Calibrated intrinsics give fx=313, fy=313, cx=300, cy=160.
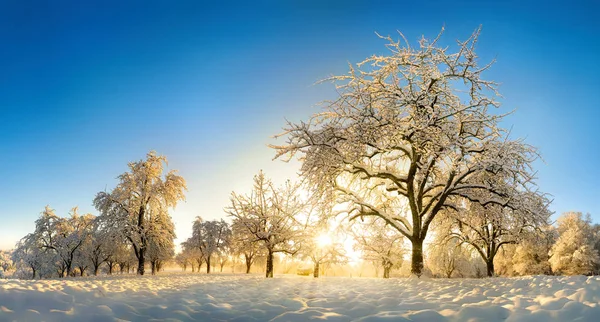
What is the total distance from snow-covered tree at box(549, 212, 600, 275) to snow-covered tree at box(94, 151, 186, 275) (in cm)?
4610

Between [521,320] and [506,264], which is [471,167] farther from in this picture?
[506,264]

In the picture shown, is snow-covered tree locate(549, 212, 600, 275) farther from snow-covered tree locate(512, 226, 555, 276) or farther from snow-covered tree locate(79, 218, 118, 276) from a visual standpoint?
snow-covered tree locate(79, 218, 118, 276)

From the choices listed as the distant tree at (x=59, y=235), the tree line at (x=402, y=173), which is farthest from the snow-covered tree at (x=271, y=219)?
the distant tree at (x=59, y=235)

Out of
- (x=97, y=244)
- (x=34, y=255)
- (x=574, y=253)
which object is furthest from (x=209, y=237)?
(x=574, y=253)

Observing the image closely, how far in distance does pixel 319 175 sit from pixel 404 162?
18.3 feet

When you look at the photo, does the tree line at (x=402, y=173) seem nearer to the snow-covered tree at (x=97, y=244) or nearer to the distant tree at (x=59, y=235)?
the snow-covered tree at (x=97, y=244)

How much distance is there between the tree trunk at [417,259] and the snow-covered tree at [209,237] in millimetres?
44158

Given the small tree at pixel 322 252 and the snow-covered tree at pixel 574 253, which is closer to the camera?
the small tree at pixel 322 252

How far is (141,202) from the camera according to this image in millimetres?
26156

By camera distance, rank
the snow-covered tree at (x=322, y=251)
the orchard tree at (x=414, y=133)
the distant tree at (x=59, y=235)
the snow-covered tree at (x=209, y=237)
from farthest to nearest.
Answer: the snow-covered tree at (x=209, y=237), the distant tree at (x=59, y=235), the snow-covered tree at (x=322, y=251), the orchard tree at (x=414, y=133)

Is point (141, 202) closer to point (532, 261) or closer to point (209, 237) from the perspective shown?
point (209, 237)

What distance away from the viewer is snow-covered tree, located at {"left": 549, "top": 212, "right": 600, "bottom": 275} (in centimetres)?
3978

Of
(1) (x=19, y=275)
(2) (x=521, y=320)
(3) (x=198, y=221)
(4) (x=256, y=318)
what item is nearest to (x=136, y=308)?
(4) (x=256, y=318)

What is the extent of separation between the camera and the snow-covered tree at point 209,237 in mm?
53938
